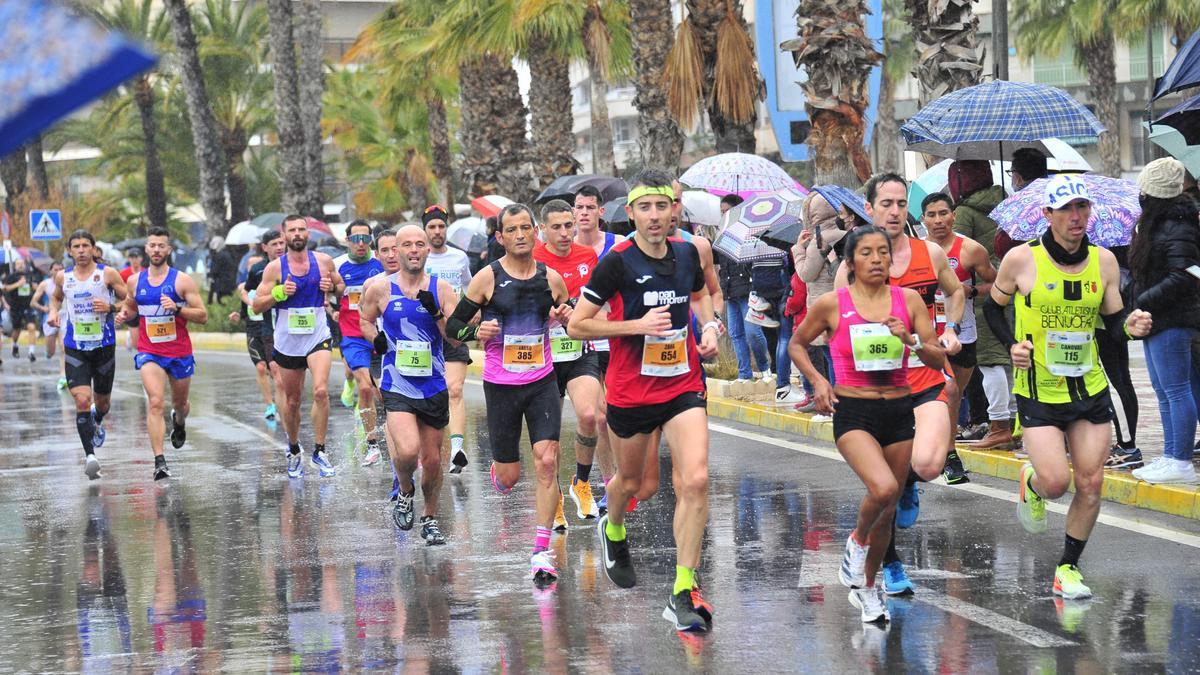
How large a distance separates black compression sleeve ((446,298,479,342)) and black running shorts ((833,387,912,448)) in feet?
7.71

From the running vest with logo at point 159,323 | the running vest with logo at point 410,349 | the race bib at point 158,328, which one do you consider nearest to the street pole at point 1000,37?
the running vest with logo at point 159,323

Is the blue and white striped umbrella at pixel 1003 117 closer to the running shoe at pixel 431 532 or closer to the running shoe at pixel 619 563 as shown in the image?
the running shoe at pixel 431 532

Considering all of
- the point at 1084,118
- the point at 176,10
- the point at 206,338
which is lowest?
the point at 206,338

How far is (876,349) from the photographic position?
7273 millimetres

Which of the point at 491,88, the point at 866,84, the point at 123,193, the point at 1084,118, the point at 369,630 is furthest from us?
the point at 123,193

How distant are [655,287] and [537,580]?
1.67 meters

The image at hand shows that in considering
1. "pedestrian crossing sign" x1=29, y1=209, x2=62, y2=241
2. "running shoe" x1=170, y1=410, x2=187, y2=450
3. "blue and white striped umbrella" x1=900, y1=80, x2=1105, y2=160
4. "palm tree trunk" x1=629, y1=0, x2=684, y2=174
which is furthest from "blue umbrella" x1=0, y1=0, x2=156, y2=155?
"pedestrian crossing sign" x1=29, y1=209, x2=62, y2=241

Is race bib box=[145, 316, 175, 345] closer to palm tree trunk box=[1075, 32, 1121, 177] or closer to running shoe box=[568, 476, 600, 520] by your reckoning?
running shoe box=[568, 476, 600, 520]

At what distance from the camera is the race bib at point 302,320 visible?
1349 cm

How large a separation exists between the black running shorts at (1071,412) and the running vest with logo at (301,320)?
23.8ft

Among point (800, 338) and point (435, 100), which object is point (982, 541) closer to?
point (800, 338)

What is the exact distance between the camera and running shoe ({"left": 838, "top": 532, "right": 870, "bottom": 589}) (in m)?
7.11

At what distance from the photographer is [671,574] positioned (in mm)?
8320

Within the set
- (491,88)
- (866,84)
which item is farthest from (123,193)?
(866,84)
